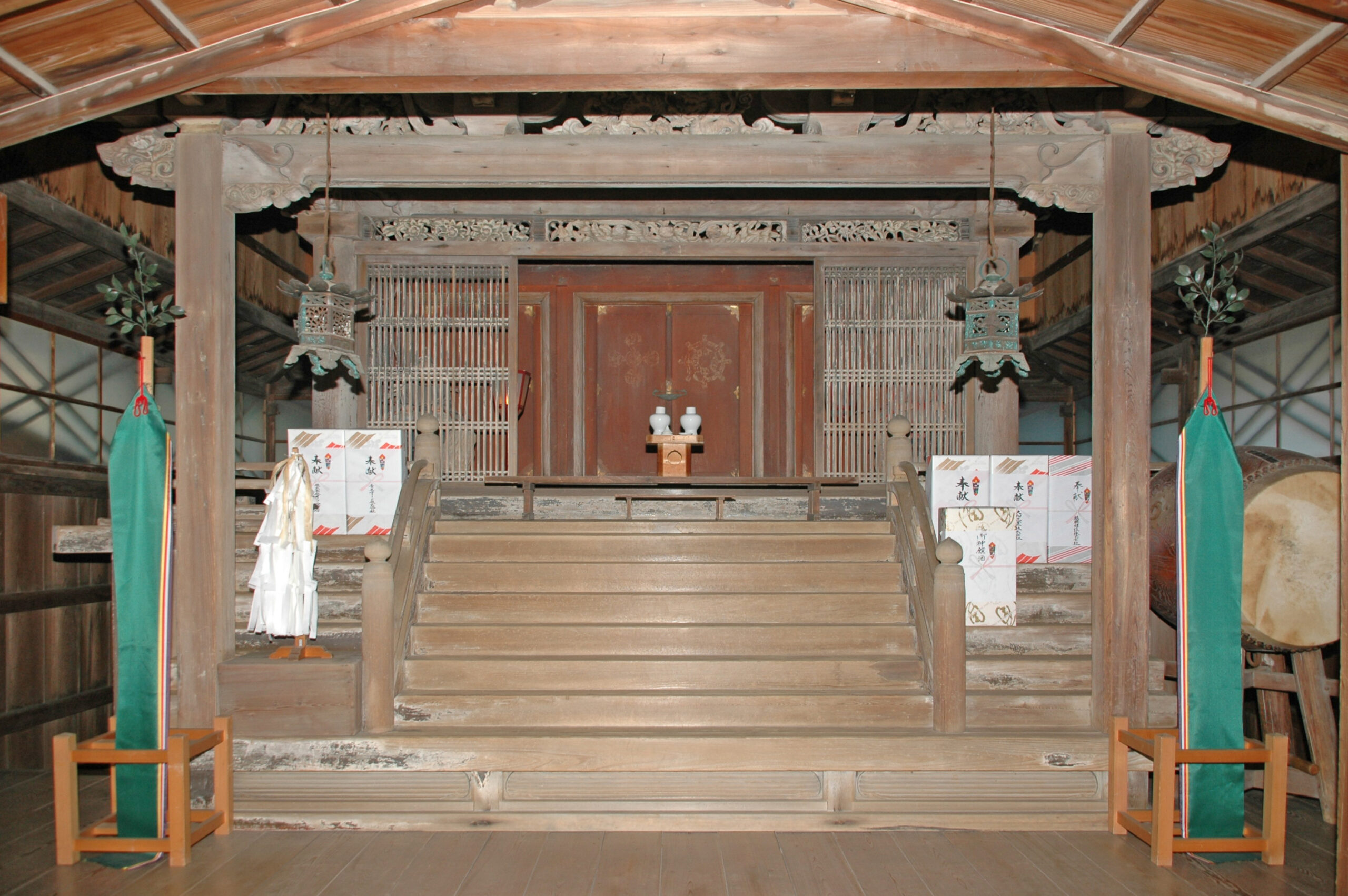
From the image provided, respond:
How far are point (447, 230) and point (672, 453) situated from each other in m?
3.04

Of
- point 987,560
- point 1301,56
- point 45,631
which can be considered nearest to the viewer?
point 1301,56

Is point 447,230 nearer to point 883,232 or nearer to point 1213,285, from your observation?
point 883,232

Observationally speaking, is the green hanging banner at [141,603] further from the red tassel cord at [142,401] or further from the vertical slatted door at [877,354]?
the vertical slatted door at [877,354]

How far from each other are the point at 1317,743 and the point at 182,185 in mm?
7651

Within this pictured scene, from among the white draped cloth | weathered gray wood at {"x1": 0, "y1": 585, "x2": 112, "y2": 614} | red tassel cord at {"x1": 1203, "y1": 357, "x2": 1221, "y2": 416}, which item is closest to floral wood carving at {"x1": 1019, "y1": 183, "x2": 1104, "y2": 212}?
red tassel cord at {"x1": 1203, "y1": 357, "x2": 1221, "y2": 416}

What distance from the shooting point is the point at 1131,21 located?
4.04 meters

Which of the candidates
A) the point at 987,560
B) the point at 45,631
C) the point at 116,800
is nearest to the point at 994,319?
the point at 987,560

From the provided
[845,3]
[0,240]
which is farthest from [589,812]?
[0,240]

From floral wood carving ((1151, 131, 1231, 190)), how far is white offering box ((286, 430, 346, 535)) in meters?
5.78

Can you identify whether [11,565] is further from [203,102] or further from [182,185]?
[203,102]

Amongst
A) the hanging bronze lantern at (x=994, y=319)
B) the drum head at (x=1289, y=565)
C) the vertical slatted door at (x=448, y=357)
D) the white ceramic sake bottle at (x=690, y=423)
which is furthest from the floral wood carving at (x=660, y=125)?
the drum head at (x=1289, y=565)

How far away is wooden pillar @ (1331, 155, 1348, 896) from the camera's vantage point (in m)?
4.00

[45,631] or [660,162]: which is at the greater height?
[660,162]

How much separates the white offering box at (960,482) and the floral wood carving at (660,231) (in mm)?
3241
